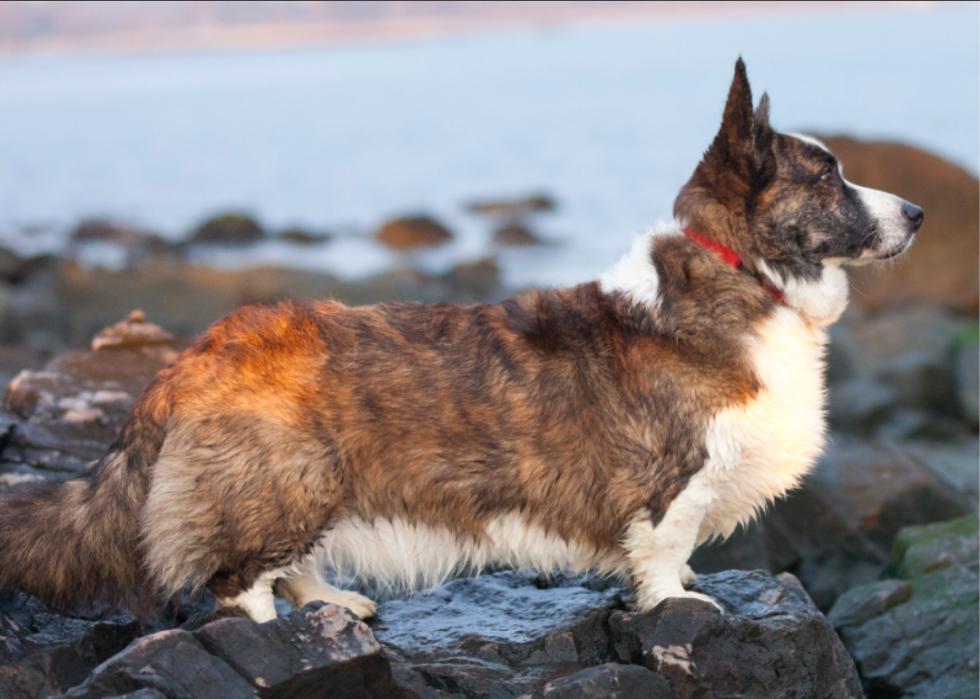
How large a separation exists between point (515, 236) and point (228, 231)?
6985 millimetres

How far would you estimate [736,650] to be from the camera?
13.0ft

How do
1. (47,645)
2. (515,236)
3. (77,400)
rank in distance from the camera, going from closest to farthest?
(47,645) → (77,400) → (515,236)

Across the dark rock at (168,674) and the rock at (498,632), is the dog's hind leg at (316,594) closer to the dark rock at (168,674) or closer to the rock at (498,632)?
the rock at (498,632)

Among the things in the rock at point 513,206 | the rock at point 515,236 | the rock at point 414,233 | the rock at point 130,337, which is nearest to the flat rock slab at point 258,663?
the rock at point 130,337

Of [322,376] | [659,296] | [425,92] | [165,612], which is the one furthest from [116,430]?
[425,92]

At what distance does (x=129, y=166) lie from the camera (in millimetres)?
30828

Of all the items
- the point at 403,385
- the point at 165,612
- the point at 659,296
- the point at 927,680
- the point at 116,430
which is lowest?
the point at 927,680

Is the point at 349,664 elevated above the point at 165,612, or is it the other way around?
the point at 349,664

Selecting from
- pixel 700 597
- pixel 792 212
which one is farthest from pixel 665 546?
pixel 792 212

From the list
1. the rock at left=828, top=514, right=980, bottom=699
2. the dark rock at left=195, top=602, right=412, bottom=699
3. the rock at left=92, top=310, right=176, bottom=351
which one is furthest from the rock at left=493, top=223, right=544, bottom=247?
the dark rock at left=195, top=602, right=412, bottom=699

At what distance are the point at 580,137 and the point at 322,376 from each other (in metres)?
30.0

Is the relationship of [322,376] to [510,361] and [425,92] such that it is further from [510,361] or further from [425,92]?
[425,92]

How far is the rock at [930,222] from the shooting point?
1284 centimetres

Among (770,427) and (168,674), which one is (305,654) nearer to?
(168,674)
